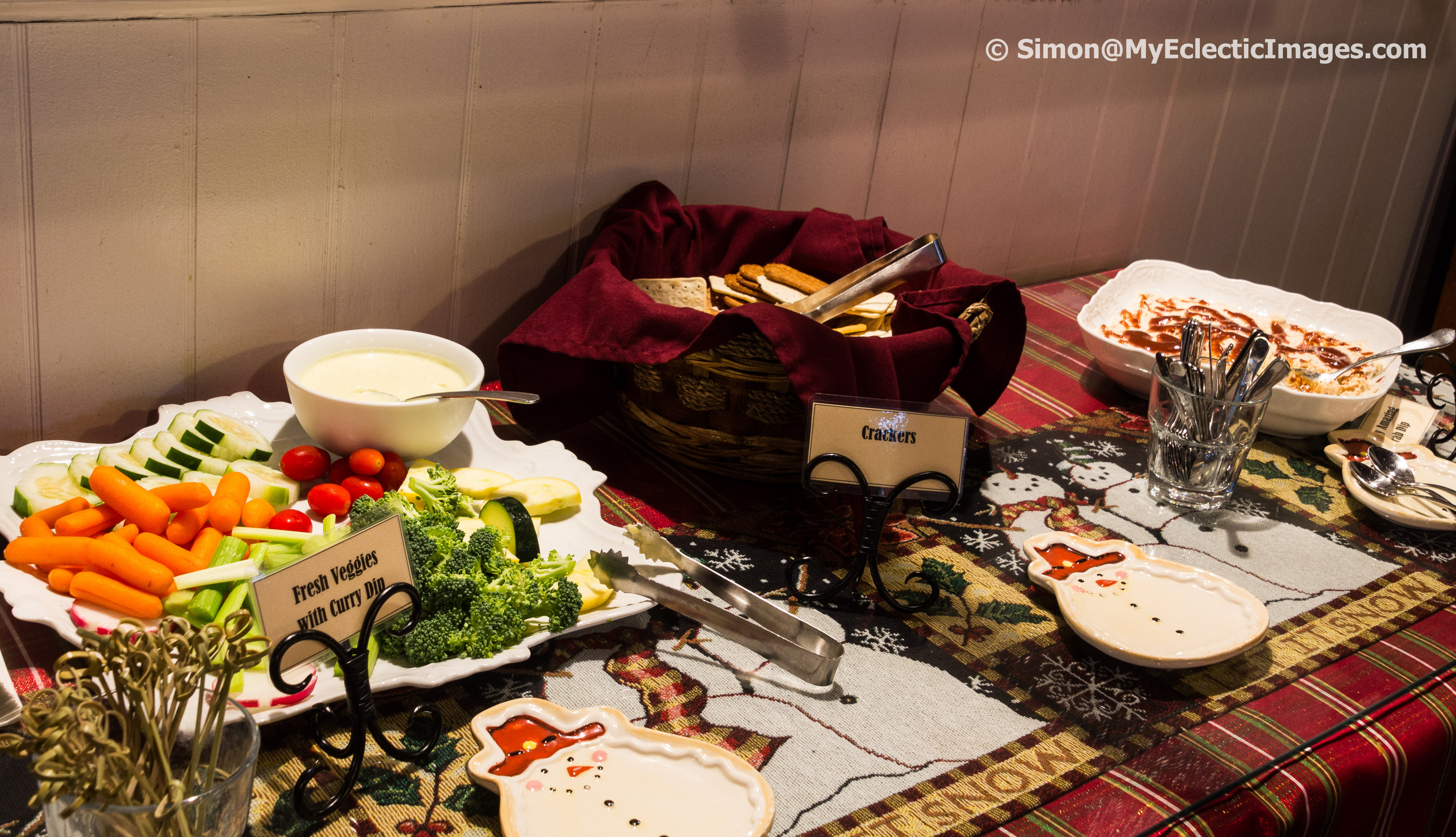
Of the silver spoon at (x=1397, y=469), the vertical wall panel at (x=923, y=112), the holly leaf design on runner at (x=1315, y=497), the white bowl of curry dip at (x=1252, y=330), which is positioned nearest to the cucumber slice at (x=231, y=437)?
the vertical wall panel at (x=923, y=112)

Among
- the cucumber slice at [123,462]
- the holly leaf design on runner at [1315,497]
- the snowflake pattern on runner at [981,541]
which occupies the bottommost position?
the snowflake pattern on runner at [981,541]

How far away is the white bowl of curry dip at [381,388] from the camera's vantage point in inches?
46.4

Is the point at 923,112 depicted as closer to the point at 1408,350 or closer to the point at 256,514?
the point at 1408,350

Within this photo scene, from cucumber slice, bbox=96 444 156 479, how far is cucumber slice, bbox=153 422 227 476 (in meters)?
0.03

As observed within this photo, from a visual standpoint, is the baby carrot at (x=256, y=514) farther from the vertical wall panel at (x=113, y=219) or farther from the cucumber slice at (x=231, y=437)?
the vertical wall panel at (x=113, y=219)

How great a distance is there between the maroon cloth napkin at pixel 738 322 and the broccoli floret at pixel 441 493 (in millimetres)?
250

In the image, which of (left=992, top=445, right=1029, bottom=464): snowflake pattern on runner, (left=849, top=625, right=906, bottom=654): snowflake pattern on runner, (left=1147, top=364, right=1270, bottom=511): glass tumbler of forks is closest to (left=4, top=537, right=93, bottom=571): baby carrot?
(left=849, top=625, right=906, bottom=654): snowflake pattern on runner

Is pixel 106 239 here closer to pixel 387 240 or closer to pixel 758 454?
pixel 387 240

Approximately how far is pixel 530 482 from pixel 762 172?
2.49 ft

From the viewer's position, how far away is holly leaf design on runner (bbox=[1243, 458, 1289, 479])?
155 cm

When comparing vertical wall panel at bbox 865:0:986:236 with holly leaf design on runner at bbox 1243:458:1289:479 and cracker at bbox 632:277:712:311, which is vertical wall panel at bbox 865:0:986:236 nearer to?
cracker at bbox 632:277:712:311

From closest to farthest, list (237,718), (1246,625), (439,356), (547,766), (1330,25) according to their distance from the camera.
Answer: (237,718), (547,766), (1246,625), (439,356), (1330,25)

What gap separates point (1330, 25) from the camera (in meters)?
2.47

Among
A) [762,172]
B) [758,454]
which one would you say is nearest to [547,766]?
[758,454]
